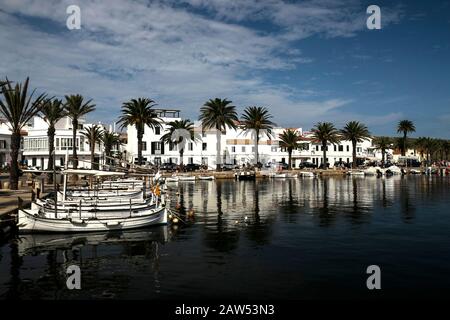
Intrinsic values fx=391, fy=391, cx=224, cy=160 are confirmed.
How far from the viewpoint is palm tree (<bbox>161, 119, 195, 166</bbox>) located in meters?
88.4

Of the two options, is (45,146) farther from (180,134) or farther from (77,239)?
(77,239)

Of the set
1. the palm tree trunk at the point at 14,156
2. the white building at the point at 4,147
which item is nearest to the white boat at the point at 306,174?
the palm tree trunk at the point at 14,156

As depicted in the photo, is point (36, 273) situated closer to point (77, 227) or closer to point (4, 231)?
point (77, 227)

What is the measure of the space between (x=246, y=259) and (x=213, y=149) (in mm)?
81135

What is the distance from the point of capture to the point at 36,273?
1700 centimetres

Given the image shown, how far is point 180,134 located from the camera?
8981cm

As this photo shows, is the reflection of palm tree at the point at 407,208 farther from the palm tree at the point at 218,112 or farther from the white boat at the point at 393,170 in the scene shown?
the white boat at the point at 393,170

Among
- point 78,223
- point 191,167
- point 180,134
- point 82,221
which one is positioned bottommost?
point 78,223

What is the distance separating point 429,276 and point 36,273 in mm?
16757

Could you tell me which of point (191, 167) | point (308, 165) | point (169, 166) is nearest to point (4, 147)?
point (169, 166)

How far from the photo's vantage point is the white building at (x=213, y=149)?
96.8m

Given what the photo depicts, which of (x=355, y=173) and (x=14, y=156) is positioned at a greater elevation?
(x=14, y=156)

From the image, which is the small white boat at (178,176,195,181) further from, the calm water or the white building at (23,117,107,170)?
the calm water

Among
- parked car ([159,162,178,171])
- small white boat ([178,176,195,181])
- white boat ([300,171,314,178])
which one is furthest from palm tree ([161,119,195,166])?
white boat ([300,171,314,178])
